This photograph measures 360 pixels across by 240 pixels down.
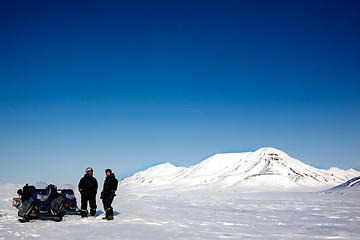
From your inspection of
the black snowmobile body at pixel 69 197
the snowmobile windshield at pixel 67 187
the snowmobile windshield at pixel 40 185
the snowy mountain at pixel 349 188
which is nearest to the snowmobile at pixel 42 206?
the snowmobile windshield at pixel 40 185

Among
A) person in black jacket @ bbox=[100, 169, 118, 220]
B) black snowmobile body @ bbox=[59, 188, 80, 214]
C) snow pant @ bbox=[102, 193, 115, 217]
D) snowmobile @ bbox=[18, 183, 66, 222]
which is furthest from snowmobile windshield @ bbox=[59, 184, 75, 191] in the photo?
snow pant @ bbox=[102, 193, 115, 217]

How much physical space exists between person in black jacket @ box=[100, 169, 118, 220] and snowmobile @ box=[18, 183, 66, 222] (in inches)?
66.8

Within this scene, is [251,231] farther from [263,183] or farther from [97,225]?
[263,183]

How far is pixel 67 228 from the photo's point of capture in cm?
1061

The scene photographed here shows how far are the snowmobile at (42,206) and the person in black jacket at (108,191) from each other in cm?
170

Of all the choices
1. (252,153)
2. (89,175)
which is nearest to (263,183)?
(252,153)

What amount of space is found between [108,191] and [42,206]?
267 cm

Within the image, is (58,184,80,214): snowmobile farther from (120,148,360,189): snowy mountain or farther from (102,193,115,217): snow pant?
(120,148,360,189): snowy mountain

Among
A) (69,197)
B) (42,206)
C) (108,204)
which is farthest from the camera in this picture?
(69,197)

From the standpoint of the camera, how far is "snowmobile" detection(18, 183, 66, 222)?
11945 millimetres

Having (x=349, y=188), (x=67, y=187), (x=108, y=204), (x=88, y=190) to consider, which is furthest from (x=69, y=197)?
(x=349, y=188)

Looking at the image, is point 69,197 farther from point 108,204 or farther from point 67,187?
point 108,204

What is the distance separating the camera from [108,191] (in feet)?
44.6

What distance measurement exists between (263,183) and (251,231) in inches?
3615
